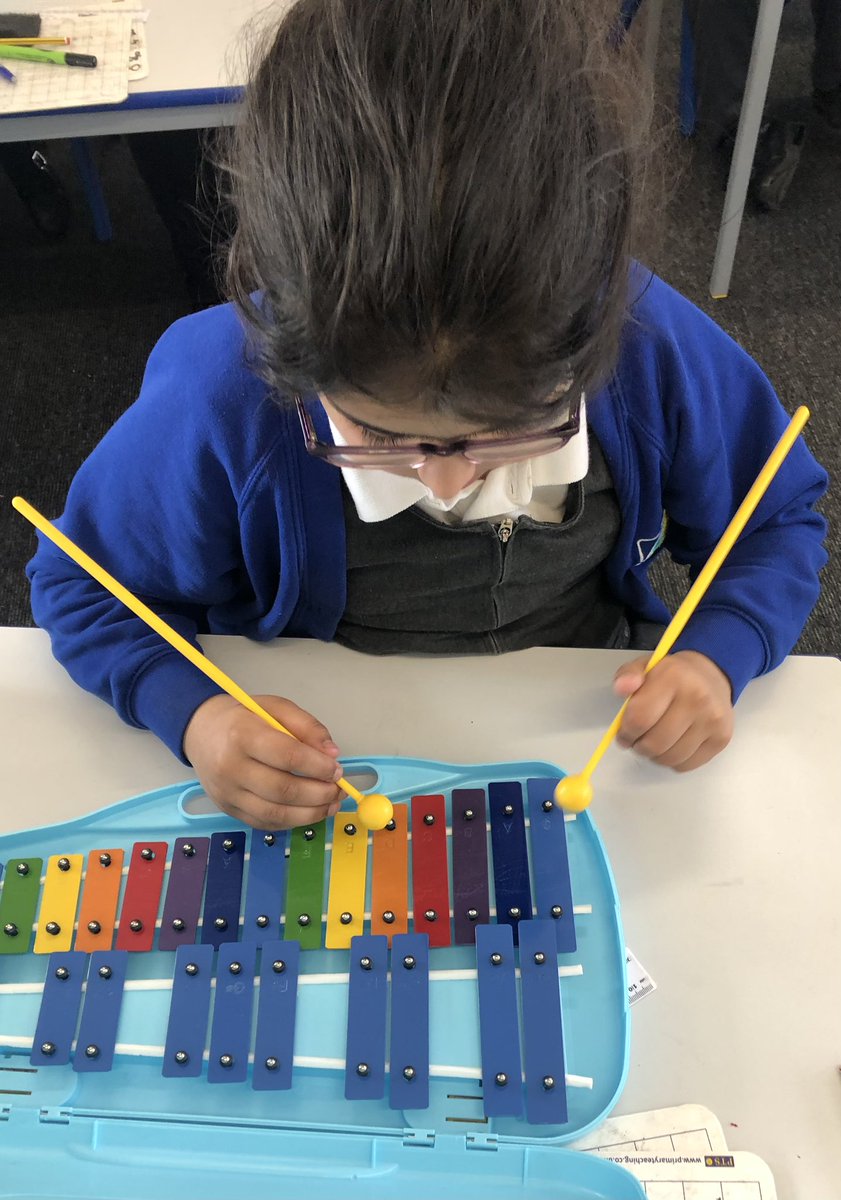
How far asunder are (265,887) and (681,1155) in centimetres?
32

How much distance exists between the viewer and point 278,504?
2.47 ft

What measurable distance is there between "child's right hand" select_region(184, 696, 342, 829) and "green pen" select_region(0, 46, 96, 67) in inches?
39.8

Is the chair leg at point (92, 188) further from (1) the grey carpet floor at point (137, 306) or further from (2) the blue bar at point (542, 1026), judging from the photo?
(2) the blue bar at point (542, 1026)

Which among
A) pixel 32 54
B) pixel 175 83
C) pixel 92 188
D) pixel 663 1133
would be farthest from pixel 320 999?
pixel 92 188

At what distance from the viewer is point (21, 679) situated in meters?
0.82

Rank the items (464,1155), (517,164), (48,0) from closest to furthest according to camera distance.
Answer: (517,164)
(464,1155)
(48,0)

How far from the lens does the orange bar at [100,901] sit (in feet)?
2.27

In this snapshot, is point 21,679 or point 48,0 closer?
point 21,679

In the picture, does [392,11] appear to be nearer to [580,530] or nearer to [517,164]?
[517,164]

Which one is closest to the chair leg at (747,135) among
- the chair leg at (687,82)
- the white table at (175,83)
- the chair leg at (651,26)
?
the chair leg at (651,26)

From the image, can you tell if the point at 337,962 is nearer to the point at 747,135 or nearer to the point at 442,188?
the point at 442,188

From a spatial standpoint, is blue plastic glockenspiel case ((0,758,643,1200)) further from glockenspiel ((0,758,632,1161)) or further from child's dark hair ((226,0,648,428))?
child's dark hair ((226,0,648,428))

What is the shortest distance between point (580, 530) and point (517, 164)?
0.40m

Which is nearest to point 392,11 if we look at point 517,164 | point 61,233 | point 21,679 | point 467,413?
point 517,164
